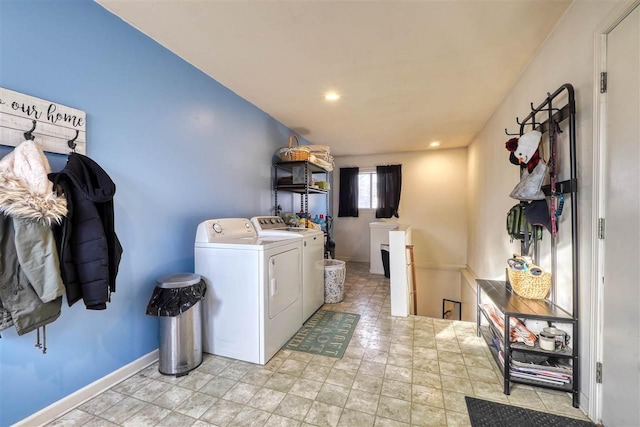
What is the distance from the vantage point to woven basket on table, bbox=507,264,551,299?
1805 millimetres

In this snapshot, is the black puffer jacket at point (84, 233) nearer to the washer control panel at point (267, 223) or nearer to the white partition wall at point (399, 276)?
the washer control panel at point (267, 223)

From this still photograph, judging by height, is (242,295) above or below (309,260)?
below

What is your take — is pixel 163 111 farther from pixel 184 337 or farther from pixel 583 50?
pixel 583 50

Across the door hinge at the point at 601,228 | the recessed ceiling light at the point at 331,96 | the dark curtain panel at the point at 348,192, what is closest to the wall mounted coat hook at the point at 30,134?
the recessed ceiling light at the point at 331,96

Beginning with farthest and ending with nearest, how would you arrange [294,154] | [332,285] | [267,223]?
[294,154], [332,285], [267,223]

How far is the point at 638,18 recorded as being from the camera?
114 centimetres

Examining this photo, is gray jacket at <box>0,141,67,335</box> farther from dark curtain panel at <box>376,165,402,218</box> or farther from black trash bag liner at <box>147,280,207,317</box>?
dark curtain panel at <box>376,165,402,218</box>

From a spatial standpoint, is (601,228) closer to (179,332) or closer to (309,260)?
(309,260)

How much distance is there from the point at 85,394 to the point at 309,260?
186 cm

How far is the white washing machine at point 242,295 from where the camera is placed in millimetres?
1964

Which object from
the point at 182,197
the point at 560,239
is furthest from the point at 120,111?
the point at 560,239

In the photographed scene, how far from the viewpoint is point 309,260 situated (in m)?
2.77

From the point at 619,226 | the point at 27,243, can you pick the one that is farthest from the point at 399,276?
the point at 27,243

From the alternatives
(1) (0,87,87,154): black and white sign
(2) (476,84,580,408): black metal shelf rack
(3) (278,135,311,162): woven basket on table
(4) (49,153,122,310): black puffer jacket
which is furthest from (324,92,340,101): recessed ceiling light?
(4) (49,153,122,310): black puffer jacket
